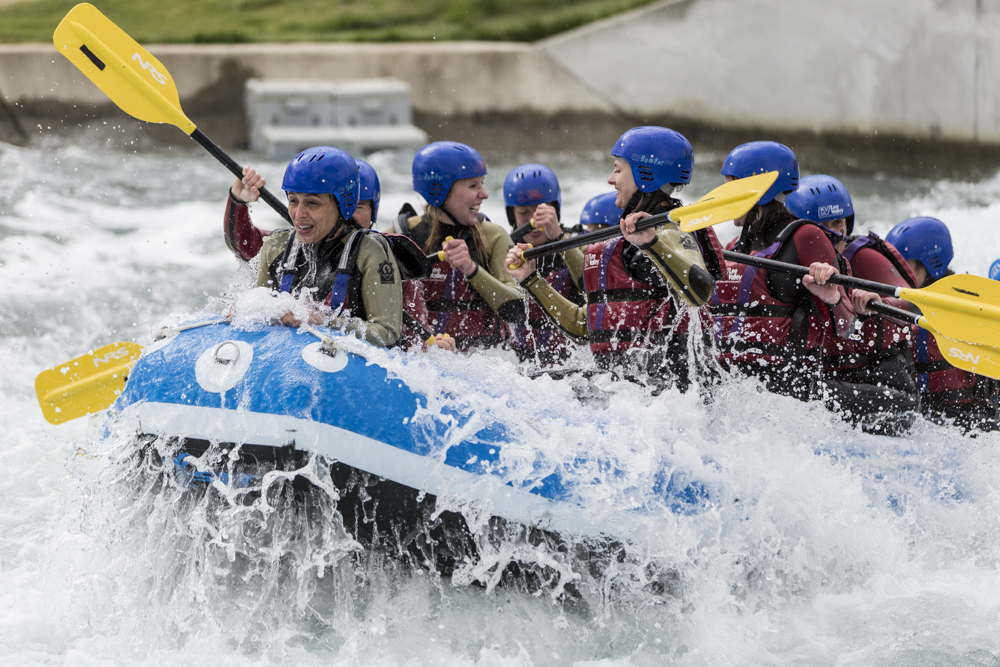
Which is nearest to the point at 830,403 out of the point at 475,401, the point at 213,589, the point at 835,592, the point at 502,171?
the point at 835,592

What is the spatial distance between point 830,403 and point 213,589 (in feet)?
7.39

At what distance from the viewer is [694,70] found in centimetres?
1369

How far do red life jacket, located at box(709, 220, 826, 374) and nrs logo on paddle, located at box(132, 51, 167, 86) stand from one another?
237cm

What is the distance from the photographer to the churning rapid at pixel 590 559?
9.99 feet

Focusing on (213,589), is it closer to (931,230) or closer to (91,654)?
(91,654)

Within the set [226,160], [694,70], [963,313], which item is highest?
[226,160]

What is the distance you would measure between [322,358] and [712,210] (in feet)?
4.28

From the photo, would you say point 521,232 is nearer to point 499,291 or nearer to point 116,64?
point 499,291

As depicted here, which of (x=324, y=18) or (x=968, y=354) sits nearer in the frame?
(x=968, y=354)

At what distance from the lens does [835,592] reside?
11.6 feet

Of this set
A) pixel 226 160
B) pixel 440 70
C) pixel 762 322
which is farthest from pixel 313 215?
pixel 440 70

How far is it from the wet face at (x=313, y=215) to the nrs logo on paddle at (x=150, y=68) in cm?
120

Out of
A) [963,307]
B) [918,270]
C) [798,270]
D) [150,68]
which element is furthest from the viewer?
[918,270]

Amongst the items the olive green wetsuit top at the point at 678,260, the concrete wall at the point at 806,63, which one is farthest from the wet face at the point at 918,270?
the concrete wall at the point at 806,63
